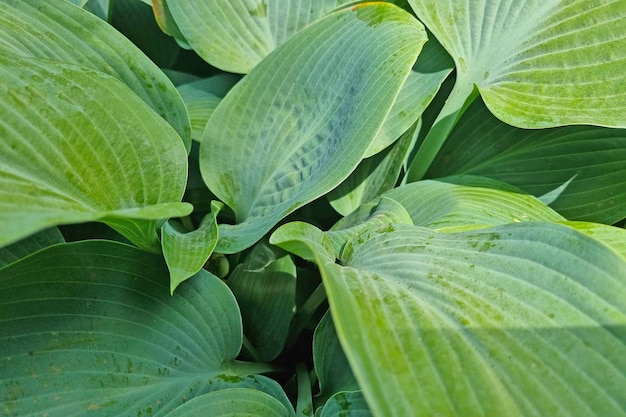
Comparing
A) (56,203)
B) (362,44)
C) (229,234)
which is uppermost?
(362,44)

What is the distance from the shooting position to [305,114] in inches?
31.4

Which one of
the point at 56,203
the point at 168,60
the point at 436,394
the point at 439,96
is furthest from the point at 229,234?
the point at 168,60

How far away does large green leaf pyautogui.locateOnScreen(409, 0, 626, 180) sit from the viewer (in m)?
0.77

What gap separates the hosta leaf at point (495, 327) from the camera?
0.39 metres

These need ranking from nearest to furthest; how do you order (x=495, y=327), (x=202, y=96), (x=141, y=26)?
(x=495, y=327)
(x=202, y=96)
(x=141, y=26)

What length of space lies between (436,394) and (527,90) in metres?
0.55

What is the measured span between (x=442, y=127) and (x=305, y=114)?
23cm

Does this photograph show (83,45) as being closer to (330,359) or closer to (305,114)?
(305,114)

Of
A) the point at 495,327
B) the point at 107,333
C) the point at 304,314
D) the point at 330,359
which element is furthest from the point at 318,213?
the point at 495,327

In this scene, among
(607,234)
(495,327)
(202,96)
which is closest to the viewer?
(495,327)

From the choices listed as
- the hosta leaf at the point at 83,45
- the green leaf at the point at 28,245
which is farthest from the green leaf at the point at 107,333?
the hosta leaf at the point at 83,45

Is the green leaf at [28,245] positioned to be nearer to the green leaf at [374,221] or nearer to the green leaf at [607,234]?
the green leaf at [374,221]

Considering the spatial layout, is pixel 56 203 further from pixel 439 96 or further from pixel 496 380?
pixel 439 96

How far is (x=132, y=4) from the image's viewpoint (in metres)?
1.12
